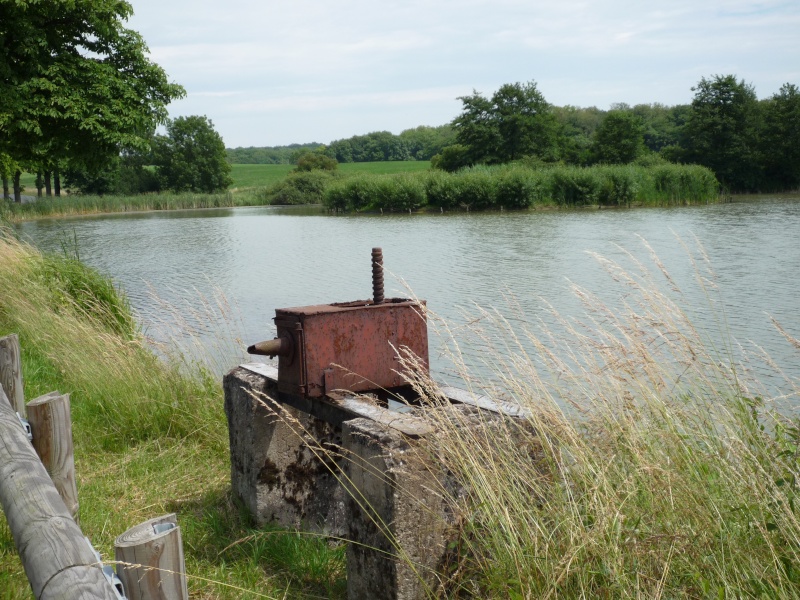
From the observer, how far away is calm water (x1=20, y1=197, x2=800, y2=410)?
454 inches

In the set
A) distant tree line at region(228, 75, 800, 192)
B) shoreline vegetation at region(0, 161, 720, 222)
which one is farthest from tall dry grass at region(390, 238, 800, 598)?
distant tree line at region(228, 75, 800, 192)

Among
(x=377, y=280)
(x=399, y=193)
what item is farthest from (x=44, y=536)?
(x=399, y=193)

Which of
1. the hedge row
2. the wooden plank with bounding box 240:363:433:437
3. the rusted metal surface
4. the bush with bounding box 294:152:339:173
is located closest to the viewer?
the wooden plank with bounding box 240:363:433:437

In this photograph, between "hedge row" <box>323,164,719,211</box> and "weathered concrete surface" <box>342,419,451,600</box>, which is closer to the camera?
"weathered concrete surface" <box>342,419,451,600</box>

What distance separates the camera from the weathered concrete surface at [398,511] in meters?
3.09

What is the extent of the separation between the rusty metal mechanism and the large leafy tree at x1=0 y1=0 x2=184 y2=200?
20445mm

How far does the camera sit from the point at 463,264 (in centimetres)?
1831

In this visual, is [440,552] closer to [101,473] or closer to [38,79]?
[101,473]

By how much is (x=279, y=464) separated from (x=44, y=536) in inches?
92.8

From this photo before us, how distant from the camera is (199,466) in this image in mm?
5359

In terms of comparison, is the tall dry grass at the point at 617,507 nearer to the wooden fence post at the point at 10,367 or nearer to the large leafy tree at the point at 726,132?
the wooden fence post at the point at 10,367

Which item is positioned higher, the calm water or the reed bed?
the reed bed

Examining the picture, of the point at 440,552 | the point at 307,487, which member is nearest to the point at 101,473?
the point at 307,487

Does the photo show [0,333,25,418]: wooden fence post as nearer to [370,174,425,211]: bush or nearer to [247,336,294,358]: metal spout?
[247,336,294,358]: metal spout
